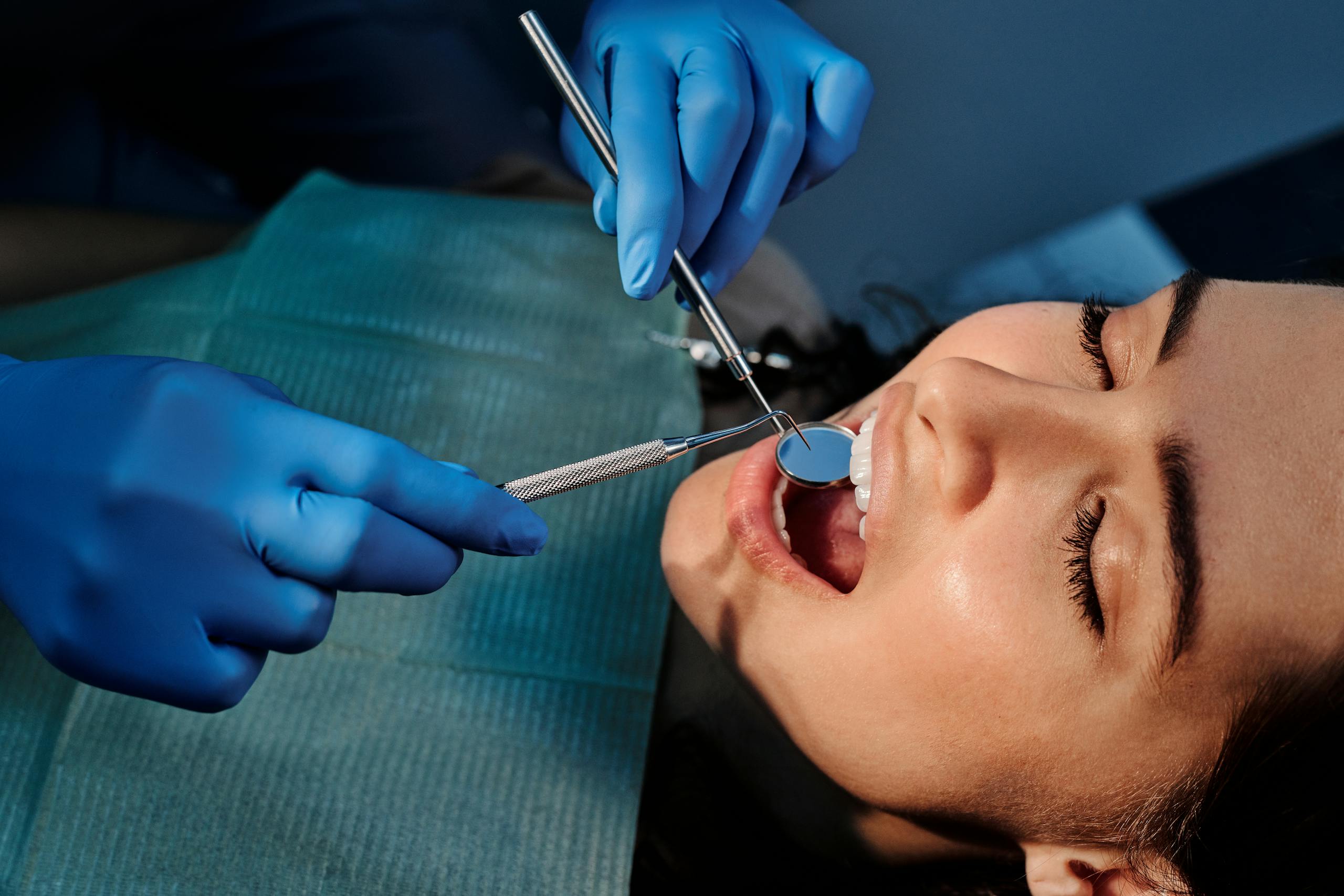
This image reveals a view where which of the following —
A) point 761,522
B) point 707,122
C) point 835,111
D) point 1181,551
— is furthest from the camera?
point 835,111

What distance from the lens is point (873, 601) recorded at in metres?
0.78

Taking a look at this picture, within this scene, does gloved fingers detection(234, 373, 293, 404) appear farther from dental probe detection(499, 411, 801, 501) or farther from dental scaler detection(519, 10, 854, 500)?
dental scaler detection(519, 10, 854, 500)

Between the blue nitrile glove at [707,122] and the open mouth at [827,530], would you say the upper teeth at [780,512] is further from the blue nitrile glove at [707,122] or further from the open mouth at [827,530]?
the blue nitrile glove at [707,122]

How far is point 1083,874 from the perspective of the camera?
83cm

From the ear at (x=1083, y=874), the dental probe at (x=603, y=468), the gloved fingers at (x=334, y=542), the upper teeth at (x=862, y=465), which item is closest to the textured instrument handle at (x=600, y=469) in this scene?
the dental probe at (x=603, y=468)

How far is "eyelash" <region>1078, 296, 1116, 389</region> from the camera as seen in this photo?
0.81 m

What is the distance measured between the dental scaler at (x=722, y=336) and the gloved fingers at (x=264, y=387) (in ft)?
1.36

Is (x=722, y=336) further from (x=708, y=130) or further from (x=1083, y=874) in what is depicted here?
(x=1083, y=874)

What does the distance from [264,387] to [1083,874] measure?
36.4 inches

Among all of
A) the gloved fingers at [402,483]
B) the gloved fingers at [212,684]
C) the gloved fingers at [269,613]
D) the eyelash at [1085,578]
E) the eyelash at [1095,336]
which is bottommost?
the gloved fingers at [212,684]

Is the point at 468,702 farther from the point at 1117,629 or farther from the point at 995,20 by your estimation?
the point at 995,20

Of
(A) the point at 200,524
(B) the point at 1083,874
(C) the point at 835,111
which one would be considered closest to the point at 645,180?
(C) the point at 835,111

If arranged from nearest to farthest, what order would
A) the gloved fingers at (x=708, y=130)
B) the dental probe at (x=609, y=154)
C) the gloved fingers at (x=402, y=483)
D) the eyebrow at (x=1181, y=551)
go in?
the eyebrow at (x=1181, y=551)
the gloved fingers at (x=402, y=483)
the dental probe at (x=609, y=154)
the gloved fingers at (x=708, y=130)

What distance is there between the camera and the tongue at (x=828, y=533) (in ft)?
3.27
